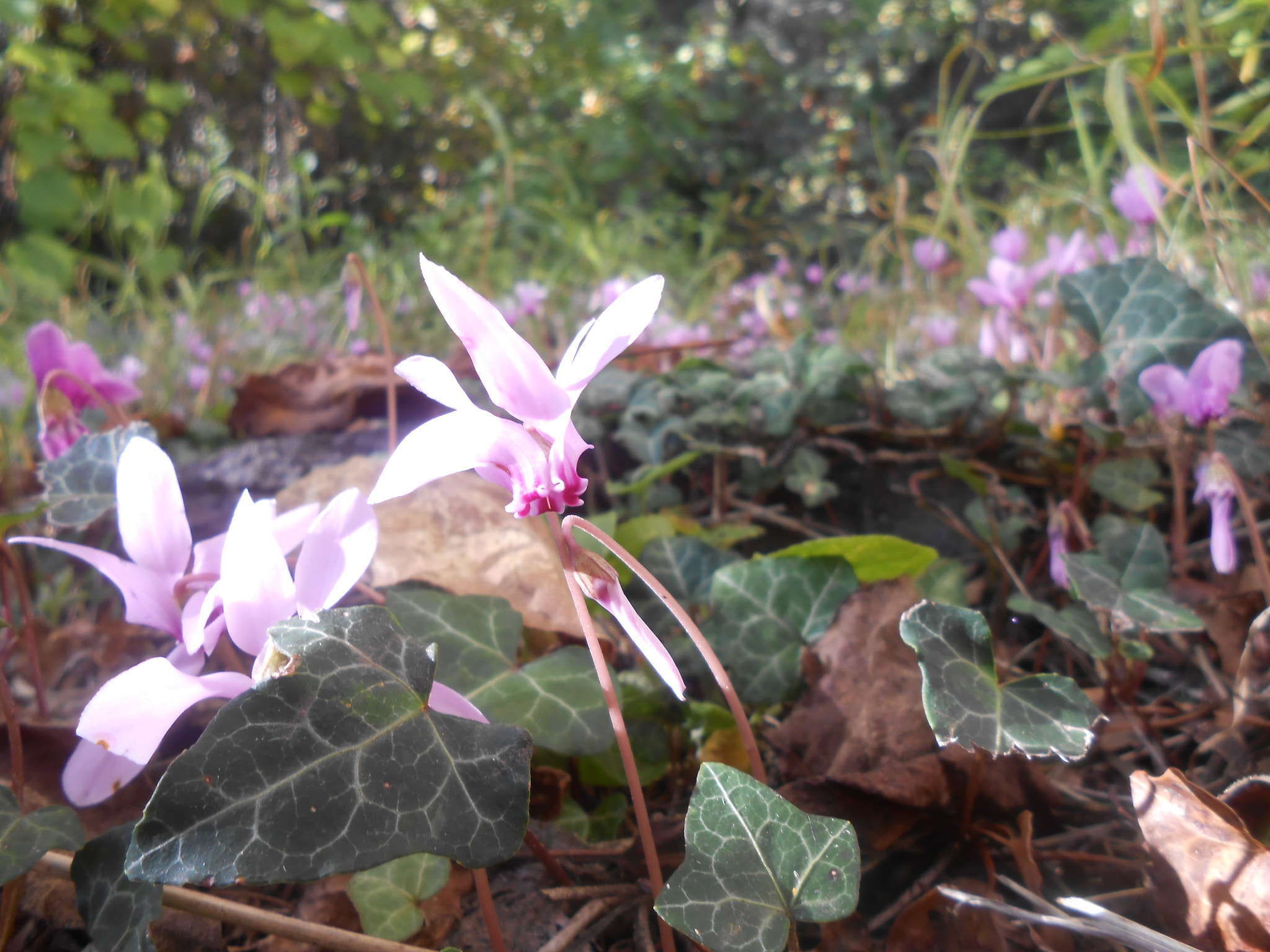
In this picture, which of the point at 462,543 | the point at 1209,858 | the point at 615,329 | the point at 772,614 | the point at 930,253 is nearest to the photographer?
the point at 615,329

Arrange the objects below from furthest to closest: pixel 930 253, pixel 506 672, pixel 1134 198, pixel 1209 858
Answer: pixel 930 253, pixel 1134 198, pixel 506 672, pixel 1209 858

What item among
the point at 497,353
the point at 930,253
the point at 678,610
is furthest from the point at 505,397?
→ the point at 930,253

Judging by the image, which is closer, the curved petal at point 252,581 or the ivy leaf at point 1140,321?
the curved petal at point 252,581

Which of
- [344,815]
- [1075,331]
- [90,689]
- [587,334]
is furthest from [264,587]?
[1075,331]

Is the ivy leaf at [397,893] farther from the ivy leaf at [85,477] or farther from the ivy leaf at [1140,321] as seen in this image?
the ivy leaf at [1140,321]

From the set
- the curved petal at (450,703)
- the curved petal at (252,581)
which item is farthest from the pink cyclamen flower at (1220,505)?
the curved petal at (252,581)

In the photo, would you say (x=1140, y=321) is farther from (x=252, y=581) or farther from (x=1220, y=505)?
(x=252, y=581)

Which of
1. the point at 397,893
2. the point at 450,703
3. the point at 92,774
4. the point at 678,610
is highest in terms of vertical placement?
the point at 678,610

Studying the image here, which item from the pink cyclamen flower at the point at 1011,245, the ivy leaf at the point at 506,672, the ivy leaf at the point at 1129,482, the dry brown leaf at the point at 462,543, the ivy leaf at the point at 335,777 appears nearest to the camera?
the ivy leaf at the point at 335,777
